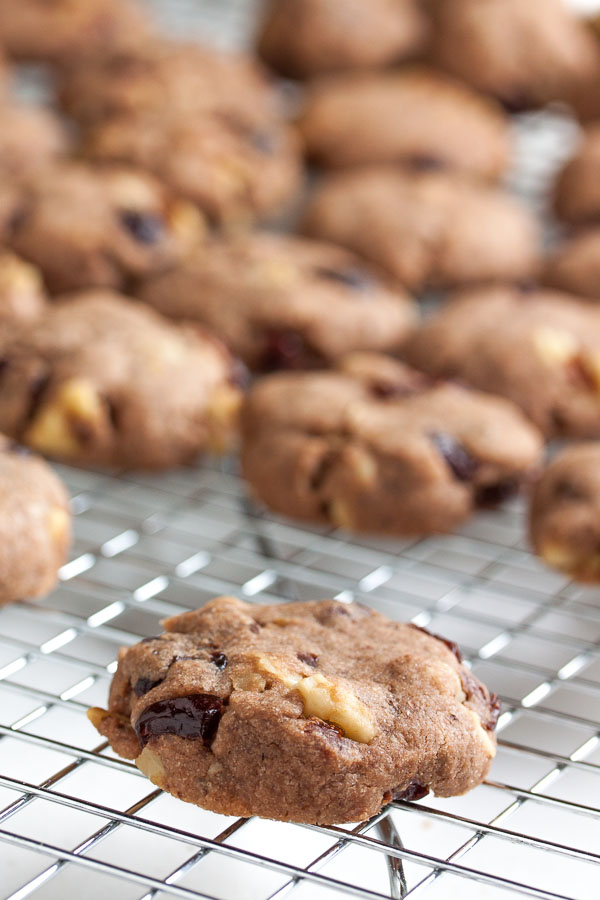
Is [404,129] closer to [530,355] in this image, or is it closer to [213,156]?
[213,156]

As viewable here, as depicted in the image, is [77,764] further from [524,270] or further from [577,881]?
[524,270]

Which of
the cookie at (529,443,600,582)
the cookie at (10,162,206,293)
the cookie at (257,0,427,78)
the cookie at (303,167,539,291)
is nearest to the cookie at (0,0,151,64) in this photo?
the cookie at (257,0,427,78)

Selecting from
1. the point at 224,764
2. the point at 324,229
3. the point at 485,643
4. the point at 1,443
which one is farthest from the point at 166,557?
the point at 324,229

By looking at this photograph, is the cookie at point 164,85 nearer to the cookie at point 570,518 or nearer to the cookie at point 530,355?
the cookie at point 530,355

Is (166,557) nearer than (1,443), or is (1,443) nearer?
(1,443)

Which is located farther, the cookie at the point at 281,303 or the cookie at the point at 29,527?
the cookie at the point at 281,303

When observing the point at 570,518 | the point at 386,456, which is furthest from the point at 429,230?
the point at 570,518

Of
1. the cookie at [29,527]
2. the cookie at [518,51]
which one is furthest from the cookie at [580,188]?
the cookie at [29,527]

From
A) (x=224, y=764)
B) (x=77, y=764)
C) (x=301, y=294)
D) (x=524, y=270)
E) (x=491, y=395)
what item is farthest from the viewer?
(x=524, y=270)
